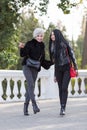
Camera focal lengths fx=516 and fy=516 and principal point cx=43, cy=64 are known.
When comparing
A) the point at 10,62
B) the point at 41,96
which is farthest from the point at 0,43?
the point at 41,96

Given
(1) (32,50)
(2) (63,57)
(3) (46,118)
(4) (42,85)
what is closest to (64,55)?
(2) (63,57)

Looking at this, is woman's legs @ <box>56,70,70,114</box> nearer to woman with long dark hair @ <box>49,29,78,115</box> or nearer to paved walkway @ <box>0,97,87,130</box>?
woman with long dark hair @ <box>49,29,78,115</box>

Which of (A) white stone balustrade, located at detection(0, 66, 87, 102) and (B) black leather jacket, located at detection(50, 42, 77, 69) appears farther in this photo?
(A) white stone balustrade, located at detection(0, 66, 87, 102)

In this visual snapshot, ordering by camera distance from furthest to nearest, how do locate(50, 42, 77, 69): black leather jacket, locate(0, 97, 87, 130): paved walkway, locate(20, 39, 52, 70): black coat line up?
locate(20, 39, 52, 70): black coat → locate(50, 42, 77, 69): black leather jacket → locate(0, 97, 87, 130): paved walkway

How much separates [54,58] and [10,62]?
28.7 ft

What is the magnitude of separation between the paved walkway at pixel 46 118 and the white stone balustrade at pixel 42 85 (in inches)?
54.6

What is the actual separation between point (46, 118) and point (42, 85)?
488cm

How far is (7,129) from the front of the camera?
8.04 meters

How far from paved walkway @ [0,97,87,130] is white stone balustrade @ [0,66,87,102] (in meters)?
1.39

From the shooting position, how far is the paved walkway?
8297mm

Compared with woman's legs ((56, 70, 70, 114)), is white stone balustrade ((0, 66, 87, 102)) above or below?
below

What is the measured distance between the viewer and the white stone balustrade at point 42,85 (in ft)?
44.6

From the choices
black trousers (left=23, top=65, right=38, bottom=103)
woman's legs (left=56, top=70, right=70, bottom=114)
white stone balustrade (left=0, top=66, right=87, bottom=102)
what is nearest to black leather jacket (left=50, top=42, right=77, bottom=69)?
woman's legs (left=56, top=70, right=70, bottom=114)

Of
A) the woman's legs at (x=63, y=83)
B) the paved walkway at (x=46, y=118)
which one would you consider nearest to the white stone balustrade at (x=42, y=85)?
the paved walkway at (x=46, y=118)
